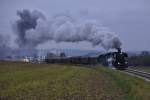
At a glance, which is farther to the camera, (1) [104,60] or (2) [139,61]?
(2) [139,61]

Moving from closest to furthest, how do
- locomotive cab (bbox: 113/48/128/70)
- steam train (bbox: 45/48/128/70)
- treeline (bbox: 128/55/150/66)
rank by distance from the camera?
locomotive cab (bbox: 113/48/128/70) → steam train (bbox: 45/48/128/70) → treeline (bbox: 128/55/150/66)

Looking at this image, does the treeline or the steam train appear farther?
the treeline

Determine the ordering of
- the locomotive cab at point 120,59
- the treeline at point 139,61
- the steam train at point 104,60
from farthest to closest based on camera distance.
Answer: the treeline at point 139,61, the steam train at point 104,60, the locomotive cab at point 120,59

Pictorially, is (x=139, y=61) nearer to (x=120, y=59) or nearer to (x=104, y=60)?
(x=104, y=60)

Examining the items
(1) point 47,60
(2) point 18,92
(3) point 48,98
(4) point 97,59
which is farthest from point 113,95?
(1) point 47,60

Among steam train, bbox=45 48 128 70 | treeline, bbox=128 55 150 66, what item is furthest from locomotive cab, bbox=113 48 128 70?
treeline, bbox=128 55 150 66

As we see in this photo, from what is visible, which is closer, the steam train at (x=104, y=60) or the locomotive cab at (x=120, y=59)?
the locomotive cab at (x=120, y=59)

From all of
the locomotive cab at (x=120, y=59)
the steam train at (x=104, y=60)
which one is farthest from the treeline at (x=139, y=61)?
the locomotive cab at (x=120, y=59)

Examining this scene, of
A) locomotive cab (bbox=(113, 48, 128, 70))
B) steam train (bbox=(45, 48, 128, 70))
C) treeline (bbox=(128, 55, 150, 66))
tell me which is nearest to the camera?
locomotive cab (bbox=(113, 48, 128, 70))

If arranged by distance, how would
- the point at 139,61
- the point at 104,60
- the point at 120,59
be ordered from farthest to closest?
the point at 139,61, the point at 104,60, the point at 120,59

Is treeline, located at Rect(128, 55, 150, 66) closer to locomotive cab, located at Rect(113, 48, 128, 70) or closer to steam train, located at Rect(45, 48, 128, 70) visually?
steam train, located at Rect(45, 48, 128, 70)

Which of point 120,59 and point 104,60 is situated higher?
point 104,60

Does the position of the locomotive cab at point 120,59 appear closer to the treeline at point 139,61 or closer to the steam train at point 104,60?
the steam train at point 104,60

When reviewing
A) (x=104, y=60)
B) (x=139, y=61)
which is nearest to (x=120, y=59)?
(x=104, y=60)
